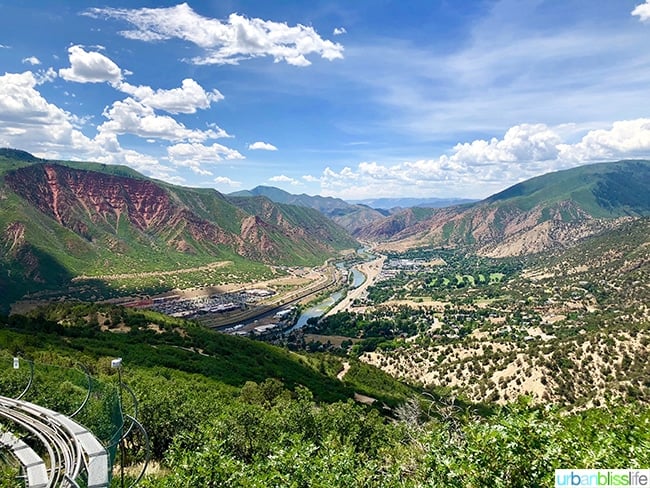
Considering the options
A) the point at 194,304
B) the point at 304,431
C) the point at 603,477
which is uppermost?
the point at 603,477

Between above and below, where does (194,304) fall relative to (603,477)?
below

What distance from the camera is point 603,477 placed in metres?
10.3

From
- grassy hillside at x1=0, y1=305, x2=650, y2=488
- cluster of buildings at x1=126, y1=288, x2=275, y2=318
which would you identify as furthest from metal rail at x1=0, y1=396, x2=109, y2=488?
cluster of buildings at x1=126, y1=288, x2=275, y2=318

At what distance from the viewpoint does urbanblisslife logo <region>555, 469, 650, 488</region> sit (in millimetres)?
10164

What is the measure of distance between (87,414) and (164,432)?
1063 centimetres

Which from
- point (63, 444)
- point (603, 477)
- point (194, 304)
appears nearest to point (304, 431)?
point (63, 444)

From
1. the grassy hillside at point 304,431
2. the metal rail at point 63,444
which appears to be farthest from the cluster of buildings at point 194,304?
the metal rail at point 63,444

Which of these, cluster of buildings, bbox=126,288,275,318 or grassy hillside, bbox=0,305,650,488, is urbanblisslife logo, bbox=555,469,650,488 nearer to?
grassy hillside, bbox=0,305,650,488

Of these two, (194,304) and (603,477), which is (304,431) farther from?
(194,304)

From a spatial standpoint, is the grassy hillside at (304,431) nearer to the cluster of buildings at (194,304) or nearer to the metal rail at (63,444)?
the metal rail at (63,444)

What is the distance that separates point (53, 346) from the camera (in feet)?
205

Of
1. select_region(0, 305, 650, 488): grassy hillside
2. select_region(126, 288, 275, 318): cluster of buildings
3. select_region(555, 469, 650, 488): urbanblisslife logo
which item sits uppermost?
select_region(555, 469, 650, 488): urbanblisslife logo

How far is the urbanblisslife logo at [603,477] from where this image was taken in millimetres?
10164

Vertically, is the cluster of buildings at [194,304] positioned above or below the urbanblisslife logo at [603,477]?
below
